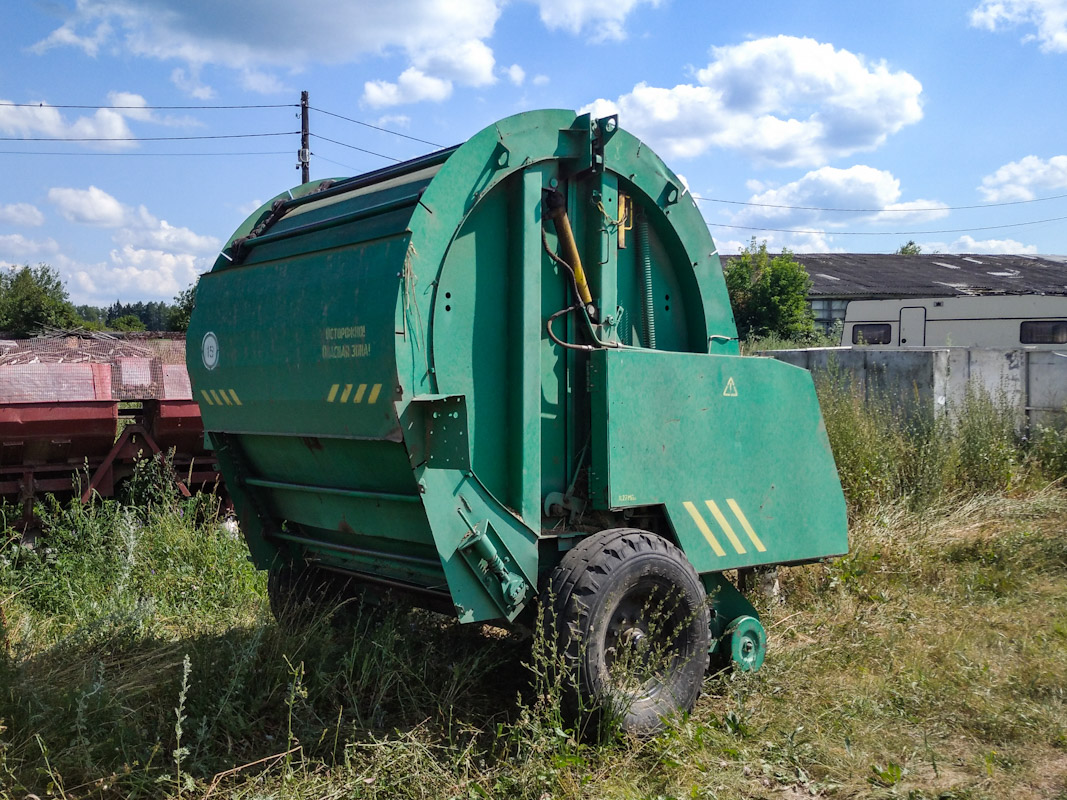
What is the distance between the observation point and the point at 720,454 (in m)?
4.68

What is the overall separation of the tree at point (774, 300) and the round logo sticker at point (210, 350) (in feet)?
70.8

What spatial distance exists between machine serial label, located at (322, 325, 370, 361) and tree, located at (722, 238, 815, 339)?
22.1m

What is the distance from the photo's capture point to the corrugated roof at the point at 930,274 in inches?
1218

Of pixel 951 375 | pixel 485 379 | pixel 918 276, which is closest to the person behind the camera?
pixel 485 379

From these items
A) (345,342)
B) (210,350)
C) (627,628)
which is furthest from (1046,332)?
(345,342)

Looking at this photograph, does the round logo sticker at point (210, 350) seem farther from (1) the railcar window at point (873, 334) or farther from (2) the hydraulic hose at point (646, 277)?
(1) the railcar window at point (873, 334)

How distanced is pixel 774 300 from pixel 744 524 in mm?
22294

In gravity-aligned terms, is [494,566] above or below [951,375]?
below

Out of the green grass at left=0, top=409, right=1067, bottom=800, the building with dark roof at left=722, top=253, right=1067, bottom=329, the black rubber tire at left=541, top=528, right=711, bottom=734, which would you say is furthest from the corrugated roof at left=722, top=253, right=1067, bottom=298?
the black rubber tire at left=541, top=528, right=711, bottom=734

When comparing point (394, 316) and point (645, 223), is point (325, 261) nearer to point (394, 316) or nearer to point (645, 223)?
point (394, 316)

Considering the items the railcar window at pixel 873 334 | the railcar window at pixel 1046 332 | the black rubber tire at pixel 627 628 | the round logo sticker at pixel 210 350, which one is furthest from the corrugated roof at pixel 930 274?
the round logo sticker at pixel 210 350

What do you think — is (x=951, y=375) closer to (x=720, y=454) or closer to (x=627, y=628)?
(x=720, y=454)

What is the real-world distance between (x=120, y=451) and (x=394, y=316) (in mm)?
5177

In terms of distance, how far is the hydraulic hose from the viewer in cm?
482
